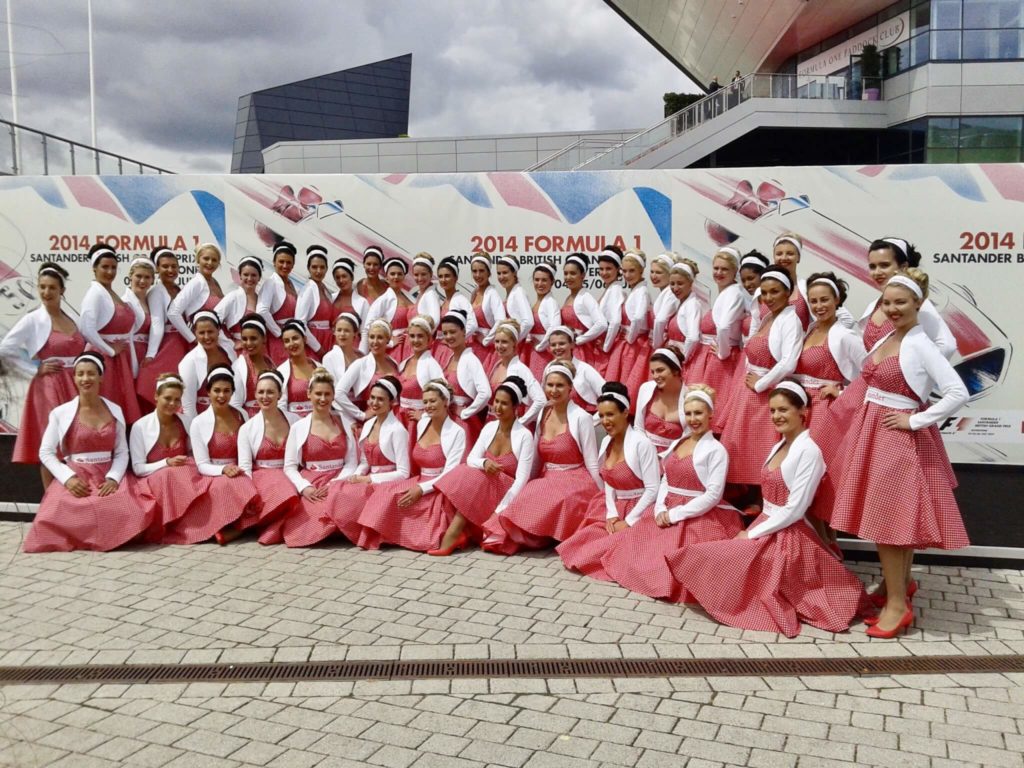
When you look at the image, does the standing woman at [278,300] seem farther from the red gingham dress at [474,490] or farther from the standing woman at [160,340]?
the red gingham dress at [474,490]

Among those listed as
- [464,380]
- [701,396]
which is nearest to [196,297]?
[464,380]

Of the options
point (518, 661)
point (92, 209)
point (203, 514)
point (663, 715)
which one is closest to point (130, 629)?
point (203, 514)

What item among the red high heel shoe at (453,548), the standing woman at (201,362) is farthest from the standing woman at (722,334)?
the standing woman at (201,362)

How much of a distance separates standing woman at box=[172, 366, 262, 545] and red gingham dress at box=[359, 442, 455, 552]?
866 mm

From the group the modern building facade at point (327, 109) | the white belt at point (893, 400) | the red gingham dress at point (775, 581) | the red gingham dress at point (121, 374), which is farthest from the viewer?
the modern building facade at point (327, 109)

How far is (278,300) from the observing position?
7480mm

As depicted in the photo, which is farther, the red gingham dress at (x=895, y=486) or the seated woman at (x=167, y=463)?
the seated woman at (x=167, y=463)

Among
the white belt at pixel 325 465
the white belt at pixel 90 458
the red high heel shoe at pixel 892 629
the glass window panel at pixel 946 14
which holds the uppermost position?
the glass window panel at pixel 946 14

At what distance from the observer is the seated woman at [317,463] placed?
603 centimetres

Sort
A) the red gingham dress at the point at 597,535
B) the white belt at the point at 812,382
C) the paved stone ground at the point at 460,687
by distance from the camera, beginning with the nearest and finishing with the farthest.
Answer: the paved stone ground at the point at 460,687 → the white belt at the point at 812,382 → the red gingham dress at the point at 597,535

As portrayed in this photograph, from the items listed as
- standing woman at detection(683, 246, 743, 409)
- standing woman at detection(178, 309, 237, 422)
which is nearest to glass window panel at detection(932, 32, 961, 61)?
standing woman at detection(683, 246, 743, 409)

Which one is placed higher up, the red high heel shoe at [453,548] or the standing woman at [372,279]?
the standing woman at [372,279]

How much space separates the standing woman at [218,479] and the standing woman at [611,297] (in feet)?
9.68

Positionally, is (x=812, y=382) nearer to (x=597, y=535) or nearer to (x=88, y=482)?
(x=597, y=535)
